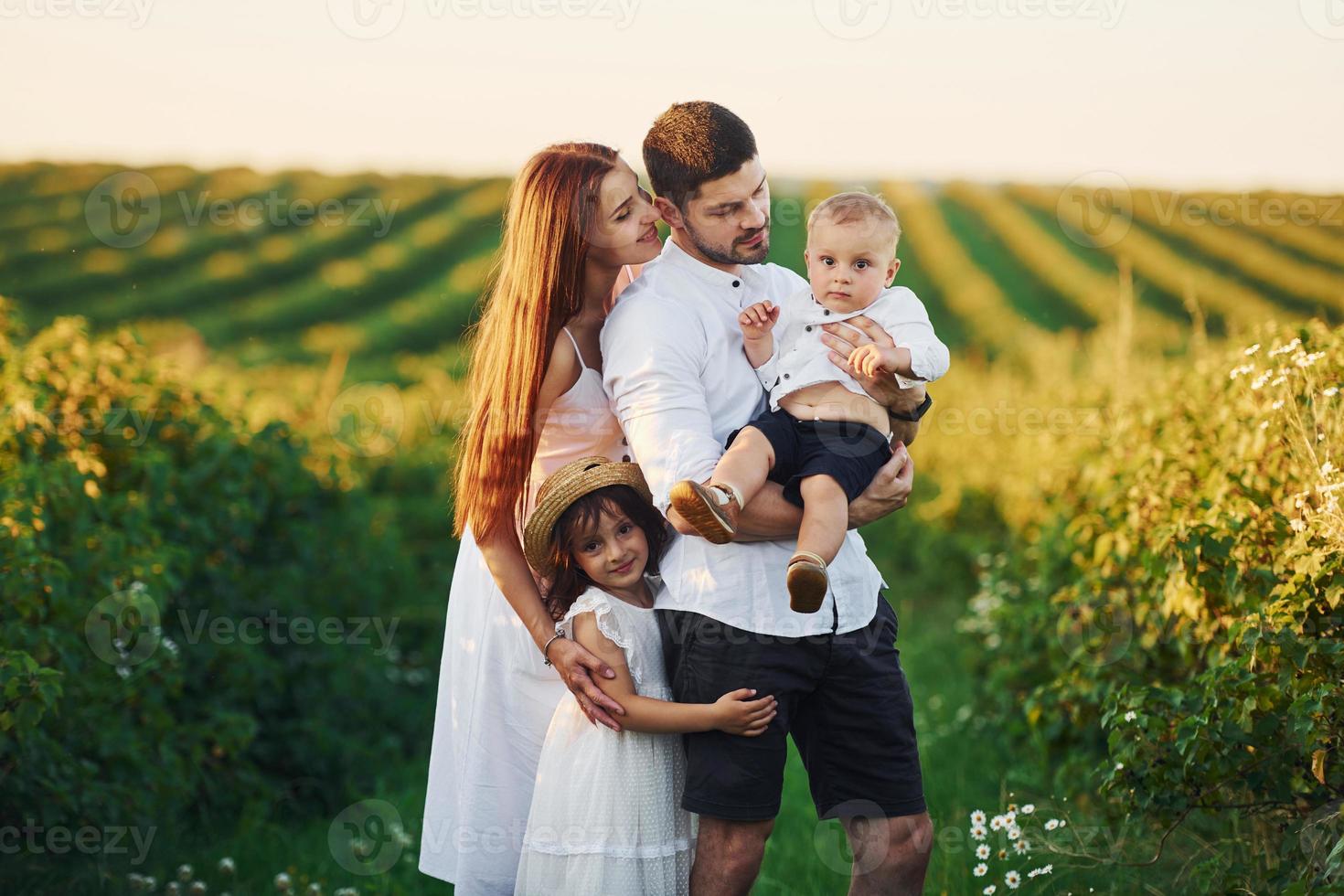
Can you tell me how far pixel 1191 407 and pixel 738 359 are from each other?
230cm

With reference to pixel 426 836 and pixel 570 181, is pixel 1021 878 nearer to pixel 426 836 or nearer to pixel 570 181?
pixel 426 836

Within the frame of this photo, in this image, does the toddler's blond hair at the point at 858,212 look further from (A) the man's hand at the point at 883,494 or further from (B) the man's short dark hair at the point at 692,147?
(A) the man's hand at the point at 883,494

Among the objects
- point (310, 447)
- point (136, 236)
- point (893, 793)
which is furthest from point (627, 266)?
point (136, 236)

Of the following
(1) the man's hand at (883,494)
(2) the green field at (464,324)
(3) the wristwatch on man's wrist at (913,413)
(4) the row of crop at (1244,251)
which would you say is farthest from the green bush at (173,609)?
(4) the row of crop at (1244,251)

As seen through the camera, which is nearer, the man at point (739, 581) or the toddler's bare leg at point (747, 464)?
the toddler's bare leg at point (747, 464)

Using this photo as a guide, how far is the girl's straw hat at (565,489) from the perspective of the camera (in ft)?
9.43

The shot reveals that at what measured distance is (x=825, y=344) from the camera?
2896 mm

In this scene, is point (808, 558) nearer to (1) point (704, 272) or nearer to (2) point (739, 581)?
(2) point (739, 581)

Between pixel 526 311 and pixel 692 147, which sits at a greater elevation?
pixel 692 147

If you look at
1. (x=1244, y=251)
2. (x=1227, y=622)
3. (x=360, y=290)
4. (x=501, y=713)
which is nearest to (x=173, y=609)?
(x=501, y=713)

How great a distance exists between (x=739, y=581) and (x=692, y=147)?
1020 mm

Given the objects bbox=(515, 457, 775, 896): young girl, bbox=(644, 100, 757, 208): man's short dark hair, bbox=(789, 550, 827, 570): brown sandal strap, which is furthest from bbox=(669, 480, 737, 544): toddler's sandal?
bbox=(644, 100, 757, 208): man's short dark hair

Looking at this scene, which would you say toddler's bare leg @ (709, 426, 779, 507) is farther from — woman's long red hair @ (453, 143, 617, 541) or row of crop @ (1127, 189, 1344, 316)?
row of crop @ (1127, 189, 1344, 316)

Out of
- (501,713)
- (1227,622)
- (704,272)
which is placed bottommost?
(501,713)
